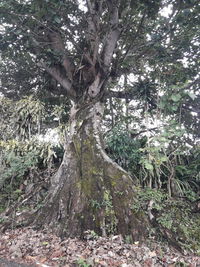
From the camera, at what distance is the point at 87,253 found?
2473mm

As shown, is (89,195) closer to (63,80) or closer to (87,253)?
(87,253)

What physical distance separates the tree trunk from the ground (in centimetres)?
17

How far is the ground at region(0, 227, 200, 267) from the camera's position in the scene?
2334 millimetres

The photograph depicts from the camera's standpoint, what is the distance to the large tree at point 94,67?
3.11m

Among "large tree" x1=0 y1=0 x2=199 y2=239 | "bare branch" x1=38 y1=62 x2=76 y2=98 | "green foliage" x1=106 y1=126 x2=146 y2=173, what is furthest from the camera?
"bare branch" x1=38 y1=62 x2=76 y2=98

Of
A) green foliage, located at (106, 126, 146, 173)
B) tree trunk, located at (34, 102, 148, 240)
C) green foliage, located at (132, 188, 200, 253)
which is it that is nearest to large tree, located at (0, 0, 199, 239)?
tree trunk, located at (34, 102, 148, 240)

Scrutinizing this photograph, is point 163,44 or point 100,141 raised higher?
point 163,44

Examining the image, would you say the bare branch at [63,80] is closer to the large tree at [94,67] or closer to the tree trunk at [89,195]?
the large tree at [94,67]

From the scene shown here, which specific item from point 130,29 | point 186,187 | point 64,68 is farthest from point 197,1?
point 186,187

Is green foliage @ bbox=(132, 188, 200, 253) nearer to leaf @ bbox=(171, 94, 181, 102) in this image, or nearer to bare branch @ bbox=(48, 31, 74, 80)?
leaf @ bbox=(171, 94, 181, 102)

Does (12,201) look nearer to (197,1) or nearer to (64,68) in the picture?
(64,68)

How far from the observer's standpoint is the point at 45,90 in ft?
20.7

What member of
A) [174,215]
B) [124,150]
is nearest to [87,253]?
[174,215]

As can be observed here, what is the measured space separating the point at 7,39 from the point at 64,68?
1.33 m
